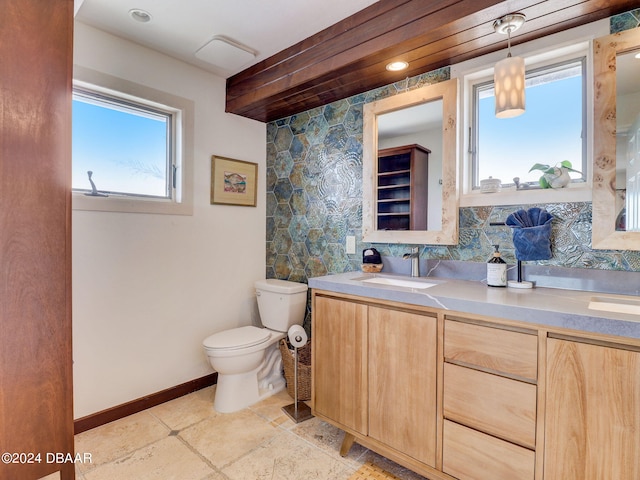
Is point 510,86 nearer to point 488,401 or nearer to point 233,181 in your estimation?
point 488,401

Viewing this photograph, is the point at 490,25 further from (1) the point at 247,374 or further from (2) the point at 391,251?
(1) the point at 247,374

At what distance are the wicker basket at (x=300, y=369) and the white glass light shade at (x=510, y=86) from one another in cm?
197

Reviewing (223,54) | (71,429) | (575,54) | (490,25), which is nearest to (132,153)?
(223,54)

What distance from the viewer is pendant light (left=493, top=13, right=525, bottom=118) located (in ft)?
4.88

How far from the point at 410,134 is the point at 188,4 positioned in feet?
4.78

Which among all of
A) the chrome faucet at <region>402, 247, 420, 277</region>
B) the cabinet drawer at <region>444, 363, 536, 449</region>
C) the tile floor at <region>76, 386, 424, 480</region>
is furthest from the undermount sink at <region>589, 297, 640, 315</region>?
the tile floor at <region>76, 386, 424, 480</region>

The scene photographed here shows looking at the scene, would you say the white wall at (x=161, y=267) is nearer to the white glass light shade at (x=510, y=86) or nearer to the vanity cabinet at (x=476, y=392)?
the vanity cabinet at (x=476, y=392)

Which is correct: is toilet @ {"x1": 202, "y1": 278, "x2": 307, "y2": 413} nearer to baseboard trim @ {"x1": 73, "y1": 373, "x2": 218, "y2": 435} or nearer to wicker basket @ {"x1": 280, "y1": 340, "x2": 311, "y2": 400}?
wicker basket @ {"x1": 280, "y1": 340, "x2": 311, "y2": 400}

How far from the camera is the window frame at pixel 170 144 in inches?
78.4

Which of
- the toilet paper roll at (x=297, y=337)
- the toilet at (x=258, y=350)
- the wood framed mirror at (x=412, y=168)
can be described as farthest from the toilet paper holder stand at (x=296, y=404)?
the wood framed mirror at (x=412, y=168)

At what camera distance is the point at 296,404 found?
2.21m

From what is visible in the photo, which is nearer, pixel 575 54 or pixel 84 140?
pixel 575 54

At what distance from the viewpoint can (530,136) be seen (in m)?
1.75

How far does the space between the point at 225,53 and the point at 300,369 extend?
222 centimetres
